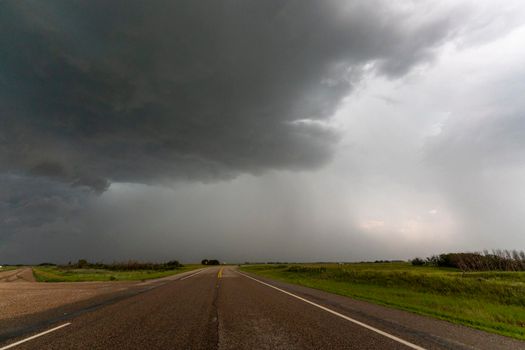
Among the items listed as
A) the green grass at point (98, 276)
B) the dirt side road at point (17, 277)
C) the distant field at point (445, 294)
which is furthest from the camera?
the dirt side road at point (17, 277)

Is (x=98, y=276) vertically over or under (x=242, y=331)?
over

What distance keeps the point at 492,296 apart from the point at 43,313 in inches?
989

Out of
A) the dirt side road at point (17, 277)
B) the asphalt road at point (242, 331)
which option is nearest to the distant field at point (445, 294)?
the asphalt road at point (242, 331)

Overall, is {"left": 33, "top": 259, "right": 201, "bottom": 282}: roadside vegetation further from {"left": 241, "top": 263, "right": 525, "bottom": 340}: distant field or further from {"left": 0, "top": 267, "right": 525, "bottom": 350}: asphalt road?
{"left": 0, "top": 267, "right": 525, "bottom": 350}: asphalt road

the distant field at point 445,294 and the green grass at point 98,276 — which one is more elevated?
the green grass at point 98,276

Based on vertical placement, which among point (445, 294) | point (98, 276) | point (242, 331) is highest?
point (98, 276)

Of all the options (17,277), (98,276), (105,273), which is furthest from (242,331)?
(105,273)

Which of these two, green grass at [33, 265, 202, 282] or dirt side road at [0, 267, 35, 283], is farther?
dirt side road at [0, 267, 35, 283]

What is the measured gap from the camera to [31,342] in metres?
6.64

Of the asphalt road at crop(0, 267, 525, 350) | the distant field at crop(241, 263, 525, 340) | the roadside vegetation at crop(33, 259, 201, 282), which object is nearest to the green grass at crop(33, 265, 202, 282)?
the roadside vegetation at crop(33, 259, 201, 282)

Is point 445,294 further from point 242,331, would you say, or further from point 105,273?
point 105,273

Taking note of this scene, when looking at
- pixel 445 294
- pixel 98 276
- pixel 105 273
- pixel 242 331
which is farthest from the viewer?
pixel 105 273

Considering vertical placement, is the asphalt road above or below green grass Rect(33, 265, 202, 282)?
below

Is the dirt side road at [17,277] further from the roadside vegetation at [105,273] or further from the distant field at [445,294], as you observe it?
the distant field at [445,294]
